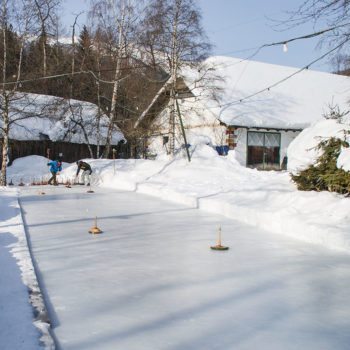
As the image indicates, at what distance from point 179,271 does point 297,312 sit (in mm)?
1917

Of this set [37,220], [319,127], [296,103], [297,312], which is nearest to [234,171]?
[319,127]

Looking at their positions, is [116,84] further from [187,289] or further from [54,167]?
[187,289]

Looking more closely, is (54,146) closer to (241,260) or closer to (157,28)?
(157,28)

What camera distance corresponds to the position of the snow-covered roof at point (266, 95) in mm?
23953

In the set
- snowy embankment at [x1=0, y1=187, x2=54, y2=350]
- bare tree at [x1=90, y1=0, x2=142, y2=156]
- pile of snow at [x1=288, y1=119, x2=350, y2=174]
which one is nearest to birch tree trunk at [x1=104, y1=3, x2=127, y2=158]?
bare tree at [x1=90, y1=0, x2=142, y2=156]

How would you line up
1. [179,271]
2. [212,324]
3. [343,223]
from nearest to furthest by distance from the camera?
[212,324], [179,271], [343,223]

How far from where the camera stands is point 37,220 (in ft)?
33.9

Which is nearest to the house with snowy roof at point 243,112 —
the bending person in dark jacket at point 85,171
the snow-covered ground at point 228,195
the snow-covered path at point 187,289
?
the snow-covered ground at point 228,195

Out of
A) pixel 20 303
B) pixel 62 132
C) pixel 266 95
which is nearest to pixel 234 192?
pixel 20 303

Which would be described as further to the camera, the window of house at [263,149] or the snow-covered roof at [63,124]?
the snow-covered roof at [63,124]

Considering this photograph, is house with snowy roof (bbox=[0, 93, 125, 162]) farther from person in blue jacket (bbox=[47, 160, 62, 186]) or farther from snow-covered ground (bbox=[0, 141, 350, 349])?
person in blue jacket (bbox=[47, 160, 62, 186])

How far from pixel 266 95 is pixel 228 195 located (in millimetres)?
14710

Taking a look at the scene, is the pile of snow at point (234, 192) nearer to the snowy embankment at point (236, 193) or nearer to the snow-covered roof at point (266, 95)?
the snowy embankment at point (236, 193)

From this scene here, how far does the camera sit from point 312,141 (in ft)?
39.0
